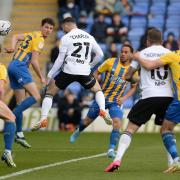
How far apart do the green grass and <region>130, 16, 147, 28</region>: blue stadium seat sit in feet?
29.6

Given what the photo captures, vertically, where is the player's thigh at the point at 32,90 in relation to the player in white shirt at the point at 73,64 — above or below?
below

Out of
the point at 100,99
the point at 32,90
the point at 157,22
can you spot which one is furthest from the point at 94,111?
the point at 157,22

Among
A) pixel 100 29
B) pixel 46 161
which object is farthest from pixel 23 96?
pixel 100 29

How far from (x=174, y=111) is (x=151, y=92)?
381 millimetres

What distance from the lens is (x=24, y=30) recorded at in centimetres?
2791

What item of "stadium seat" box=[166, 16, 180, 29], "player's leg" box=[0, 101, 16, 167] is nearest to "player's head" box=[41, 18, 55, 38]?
"player's leg" box=[0, 101, 16, 167]

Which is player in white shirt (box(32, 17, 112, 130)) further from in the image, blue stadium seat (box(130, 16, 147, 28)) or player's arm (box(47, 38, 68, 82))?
blue stadium seat (box(130, 16, 147, 28))

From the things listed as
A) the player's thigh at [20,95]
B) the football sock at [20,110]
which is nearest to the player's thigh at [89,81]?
the football sock at [20,110]

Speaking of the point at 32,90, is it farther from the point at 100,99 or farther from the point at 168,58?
the point at 168,58

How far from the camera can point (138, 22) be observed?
26984 millimetres

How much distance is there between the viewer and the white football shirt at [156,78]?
10.6 metres

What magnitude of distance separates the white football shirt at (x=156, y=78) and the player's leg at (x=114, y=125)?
2448 mm

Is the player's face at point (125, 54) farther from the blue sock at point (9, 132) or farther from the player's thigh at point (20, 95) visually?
the blue sock at point (9, 132)

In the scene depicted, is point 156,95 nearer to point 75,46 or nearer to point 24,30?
point 75,46
